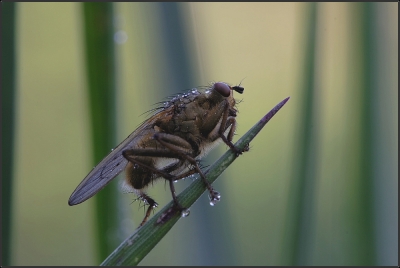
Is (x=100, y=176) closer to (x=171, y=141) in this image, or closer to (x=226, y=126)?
(x=171, y=141)

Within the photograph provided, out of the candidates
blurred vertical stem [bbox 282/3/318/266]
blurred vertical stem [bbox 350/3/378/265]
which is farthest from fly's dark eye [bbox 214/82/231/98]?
blurred vertical stem [bbox 350/3/378/265]

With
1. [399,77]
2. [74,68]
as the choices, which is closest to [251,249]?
[399,77]

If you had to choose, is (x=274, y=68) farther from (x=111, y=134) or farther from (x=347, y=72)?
(x=111, y=134)

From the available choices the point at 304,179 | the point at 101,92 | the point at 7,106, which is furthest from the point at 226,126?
the point at 7,106

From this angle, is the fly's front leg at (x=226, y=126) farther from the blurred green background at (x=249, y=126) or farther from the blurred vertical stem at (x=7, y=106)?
the blurred vertical stem at (x=7, y=106)

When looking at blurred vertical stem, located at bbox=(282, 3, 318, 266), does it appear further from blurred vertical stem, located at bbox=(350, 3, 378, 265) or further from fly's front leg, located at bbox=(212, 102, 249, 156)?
fly's front leg, located at bbox=(212, 102, 249, 156)

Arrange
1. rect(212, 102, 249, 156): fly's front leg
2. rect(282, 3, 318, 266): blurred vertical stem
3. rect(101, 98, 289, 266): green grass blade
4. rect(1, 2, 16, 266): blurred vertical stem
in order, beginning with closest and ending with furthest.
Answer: rect(101, 98, 289, 266): green grass blade → rect(1, 2, 16, 266): blurred vertical stem → rect(212, 102, 249, 156): fly's front leg → rect(282, 3, 318, 266): blurred vertical stem
